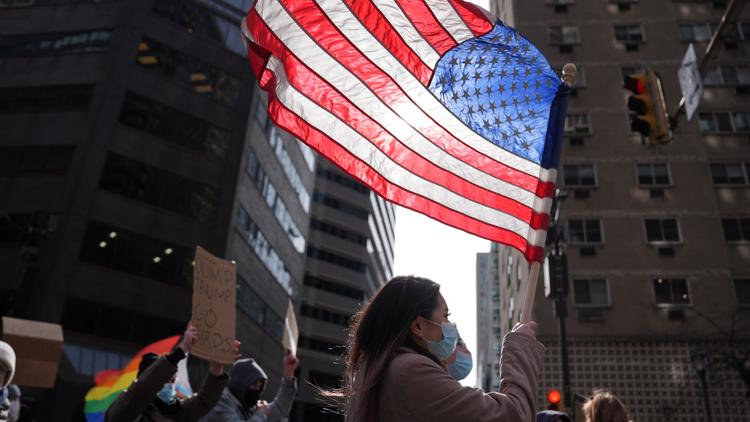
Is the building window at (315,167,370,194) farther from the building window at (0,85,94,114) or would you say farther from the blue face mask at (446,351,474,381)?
the blue face mask at (446,351,474,381)

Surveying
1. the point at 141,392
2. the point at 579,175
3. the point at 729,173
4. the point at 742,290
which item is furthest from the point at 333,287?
the point at 141,392

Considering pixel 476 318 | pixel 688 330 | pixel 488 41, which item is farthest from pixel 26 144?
pixel 476 318

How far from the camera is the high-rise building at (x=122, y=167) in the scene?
95.9ft

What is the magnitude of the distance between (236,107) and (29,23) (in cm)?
1193

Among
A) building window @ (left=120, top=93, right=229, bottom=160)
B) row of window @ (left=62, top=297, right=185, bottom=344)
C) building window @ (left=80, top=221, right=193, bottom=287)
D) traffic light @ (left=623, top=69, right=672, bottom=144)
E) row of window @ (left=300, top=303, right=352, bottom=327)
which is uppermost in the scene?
building window @ (left=120, top=93, right=229, bottom=160)

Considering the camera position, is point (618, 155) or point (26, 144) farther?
point (26, 144)

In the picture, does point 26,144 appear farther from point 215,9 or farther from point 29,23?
point 215,9

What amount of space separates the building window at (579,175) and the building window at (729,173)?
16.6 ft

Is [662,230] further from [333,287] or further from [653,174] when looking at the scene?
[333,287]

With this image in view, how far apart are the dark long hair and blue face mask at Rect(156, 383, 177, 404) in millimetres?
2793

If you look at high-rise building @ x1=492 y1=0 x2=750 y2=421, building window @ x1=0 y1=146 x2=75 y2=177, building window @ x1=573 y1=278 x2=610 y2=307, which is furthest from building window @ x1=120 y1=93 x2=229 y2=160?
building window @ x1=573 y1=278 x2=610 y2=307

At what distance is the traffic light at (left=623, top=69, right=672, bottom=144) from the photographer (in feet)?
29.4

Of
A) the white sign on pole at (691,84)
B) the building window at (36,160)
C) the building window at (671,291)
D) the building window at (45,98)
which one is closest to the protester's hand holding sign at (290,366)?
the white sign on pole at (691,84)

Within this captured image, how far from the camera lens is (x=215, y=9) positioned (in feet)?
125
